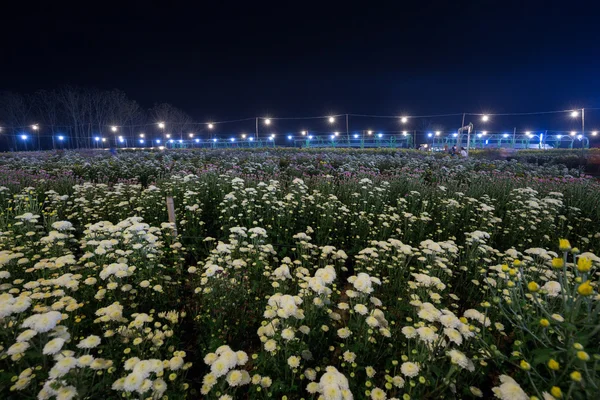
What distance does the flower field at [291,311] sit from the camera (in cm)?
185

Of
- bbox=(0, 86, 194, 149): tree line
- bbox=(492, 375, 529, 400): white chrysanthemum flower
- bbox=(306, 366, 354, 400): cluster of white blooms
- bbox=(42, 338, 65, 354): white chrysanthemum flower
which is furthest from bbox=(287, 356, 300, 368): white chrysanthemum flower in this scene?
bbox=(0, 86, 194, 149): tree line

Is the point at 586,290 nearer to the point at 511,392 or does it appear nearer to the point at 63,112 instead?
the point at 511,392

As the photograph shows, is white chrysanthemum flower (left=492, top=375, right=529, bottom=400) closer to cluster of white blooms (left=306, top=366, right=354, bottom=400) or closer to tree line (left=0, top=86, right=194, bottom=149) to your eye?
cluster of white blooms (left=306, top=366, right=354, bottom=400)

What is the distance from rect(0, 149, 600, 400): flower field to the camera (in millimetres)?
1852

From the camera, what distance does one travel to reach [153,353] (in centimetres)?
239

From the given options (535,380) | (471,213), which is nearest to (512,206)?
(471,213)

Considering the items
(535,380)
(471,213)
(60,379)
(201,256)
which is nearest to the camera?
(60,379)

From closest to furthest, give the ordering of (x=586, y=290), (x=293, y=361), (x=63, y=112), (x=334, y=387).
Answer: (x=586, y=290) → (x=334, y=387) → (x=293, y=361) → (x=63, y=112)

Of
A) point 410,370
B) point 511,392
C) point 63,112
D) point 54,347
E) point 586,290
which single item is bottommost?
point 410,370

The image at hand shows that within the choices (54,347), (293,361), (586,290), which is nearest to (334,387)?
(293,361)

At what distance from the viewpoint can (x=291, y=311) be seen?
216cm

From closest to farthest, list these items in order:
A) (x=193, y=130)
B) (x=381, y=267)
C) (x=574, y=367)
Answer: (x=574, y=367)
(x=381, y=267)
(x=193, y=130)

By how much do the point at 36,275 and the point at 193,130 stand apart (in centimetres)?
8762

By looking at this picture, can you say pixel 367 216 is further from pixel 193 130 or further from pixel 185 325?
pixel 193 130
